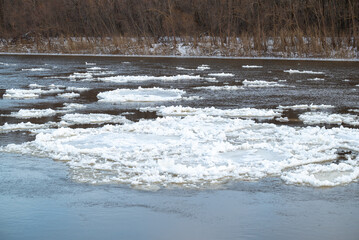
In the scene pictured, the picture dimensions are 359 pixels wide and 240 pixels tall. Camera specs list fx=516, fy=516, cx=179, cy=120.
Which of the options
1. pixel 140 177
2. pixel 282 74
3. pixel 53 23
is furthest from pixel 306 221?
pixel 53 23

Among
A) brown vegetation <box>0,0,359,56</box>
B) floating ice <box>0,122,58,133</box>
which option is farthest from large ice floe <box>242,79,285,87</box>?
brown vegetation <box>0,0,359,56</box>

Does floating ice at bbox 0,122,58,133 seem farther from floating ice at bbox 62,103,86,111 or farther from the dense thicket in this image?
the dense thicket

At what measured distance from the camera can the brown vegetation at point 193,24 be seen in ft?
109

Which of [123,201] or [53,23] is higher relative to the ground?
[53,23]

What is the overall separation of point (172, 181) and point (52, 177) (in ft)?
5.15

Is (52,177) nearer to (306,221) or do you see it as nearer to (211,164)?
(211,164)

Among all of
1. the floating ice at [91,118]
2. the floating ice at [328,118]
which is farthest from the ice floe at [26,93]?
the floating ice at [328,118]

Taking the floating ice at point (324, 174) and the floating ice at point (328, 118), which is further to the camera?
the floating ice at point (328, 118)

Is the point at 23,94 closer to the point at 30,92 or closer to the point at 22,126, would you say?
the point at 30,92

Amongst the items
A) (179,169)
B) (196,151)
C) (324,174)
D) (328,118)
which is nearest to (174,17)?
(328,118)

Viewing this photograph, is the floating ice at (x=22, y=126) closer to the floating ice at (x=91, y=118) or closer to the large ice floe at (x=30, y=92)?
the floating ice at (x=91, y=118)

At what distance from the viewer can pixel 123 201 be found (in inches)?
227

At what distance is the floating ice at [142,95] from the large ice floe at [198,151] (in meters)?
3.47

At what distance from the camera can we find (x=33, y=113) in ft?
37.5
